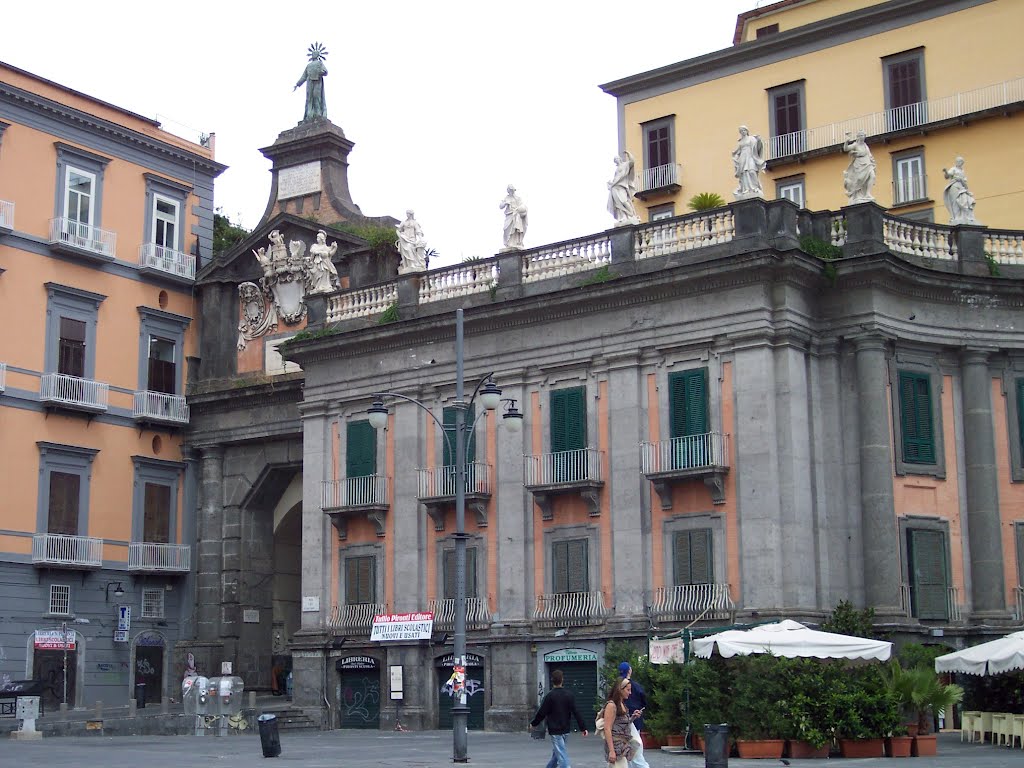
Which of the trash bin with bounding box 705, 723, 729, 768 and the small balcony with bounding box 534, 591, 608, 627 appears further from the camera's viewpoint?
the small balcony with bounding box 534, 591, 608, 627

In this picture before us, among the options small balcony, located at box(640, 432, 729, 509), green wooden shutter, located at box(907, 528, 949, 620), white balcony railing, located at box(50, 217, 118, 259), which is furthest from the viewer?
white balcony railing, located at box(50, 217, 118, 259)

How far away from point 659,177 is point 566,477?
13798 millimetres

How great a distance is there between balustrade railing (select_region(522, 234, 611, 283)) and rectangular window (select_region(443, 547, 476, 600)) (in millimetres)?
7333

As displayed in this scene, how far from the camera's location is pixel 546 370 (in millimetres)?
36500

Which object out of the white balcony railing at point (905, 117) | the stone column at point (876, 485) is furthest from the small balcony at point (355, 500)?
the white balcony railing at point (905, 117)

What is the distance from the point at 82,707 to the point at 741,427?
23054 mm

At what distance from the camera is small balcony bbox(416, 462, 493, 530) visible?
1444 inches

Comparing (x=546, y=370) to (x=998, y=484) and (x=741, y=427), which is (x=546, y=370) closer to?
(x=741, y=427)

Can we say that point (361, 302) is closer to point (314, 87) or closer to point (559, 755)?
point (314, 87)

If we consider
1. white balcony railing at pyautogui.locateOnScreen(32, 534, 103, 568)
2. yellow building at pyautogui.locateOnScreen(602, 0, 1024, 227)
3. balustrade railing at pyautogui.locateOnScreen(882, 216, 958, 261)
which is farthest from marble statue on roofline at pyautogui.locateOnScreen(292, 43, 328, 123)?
balustrade railing at pyautogui.locateOnScreen(882, 216, 958, 261)

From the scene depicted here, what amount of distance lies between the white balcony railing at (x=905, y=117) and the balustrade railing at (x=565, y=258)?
944cm

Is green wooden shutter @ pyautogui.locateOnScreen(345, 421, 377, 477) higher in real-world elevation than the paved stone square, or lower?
higher

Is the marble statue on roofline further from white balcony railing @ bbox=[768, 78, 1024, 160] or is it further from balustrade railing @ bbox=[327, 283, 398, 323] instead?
white balcony railing @ bbox=[768, 78, 1024, 160]

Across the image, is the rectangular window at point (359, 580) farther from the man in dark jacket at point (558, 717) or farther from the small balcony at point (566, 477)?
the man in dark jacket at point (558, 717)
